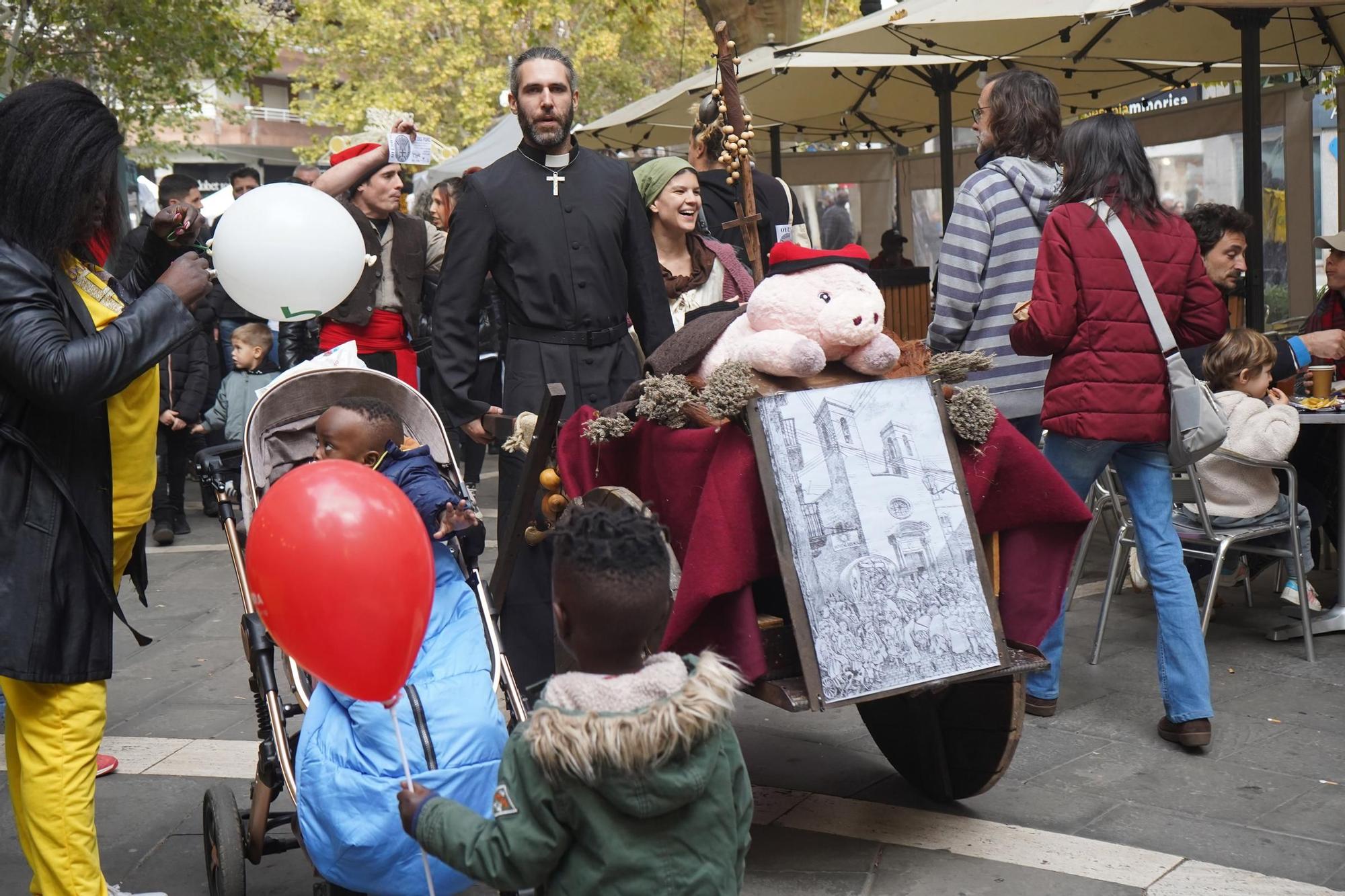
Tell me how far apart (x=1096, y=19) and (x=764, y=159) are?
10.9 metres

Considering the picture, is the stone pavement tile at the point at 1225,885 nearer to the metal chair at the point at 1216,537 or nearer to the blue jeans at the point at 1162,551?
the blue jeans at the point at 1162,551

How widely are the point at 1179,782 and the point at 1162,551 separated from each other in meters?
0.78

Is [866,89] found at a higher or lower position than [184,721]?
higher

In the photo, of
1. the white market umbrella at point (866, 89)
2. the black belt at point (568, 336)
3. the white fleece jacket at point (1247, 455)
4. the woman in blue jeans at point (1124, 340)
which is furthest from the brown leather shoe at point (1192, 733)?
the white market umbrella at point (866, 89)

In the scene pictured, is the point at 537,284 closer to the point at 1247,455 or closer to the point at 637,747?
the point at 637,747

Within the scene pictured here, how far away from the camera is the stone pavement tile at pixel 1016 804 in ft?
13.3

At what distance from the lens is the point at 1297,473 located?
6.41 meters

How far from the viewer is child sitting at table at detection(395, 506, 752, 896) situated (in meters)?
2.25

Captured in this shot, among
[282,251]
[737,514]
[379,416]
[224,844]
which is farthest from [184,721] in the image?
[737,514]

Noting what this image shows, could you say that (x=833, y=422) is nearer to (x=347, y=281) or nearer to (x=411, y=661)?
(x=411, y=661)

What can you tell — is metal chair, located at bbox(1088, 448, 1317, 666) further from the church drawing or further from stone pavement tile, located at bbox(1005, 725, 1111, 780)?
the church drawing

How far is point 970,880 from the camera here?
3.67 m

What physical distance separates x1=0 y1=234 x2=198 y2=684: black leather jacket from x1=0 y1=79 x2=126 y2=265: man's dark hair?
65 mm

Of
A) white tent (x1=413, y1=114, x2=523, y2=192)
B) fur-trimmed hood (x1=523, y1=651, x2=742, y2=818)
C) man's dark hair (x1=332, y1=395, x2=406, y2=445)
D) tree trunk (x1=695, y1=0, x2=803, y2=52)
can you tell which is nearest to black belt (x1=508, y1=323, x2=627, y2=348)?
man's dark hair (x1=332, y1=395, x2=406, y2=445)
